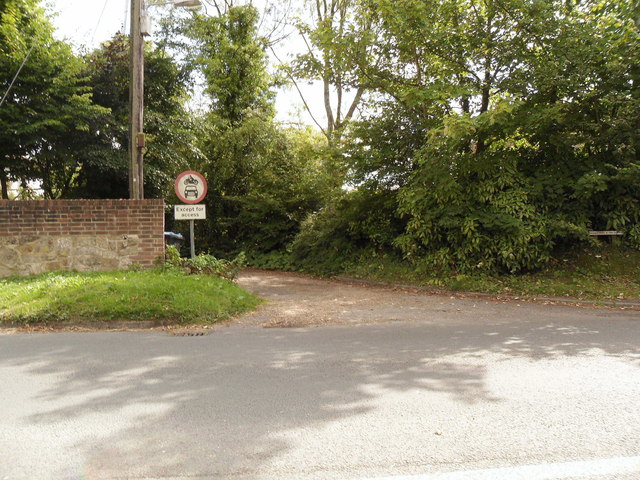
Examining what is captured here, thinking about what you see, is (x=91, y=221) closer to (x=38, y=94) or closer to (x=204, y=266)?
(x=204, y=266)

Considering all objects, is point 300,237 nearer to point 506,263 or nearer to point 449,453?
point 506,263

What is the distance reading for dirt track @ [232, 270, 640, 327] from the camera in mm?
7724

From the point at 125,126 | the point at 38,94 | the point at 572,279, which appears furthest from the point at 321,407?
the point at 125,126

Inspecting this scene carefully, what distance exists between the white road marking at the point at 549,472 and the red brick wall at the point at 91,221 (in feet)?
28.5

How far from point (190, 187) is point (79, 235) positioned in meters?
2.74

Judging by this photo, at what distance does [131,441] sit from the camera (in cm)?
322

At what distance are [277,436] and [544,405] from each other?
219 cm

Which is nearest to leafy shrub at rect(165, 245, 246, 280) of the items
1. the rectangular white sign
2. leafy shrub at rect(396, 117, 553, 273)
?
the rectangular white sign

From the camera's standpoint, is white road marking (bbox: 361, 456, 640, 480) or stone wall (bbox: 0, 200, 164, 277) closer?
white road marking (bbox: 361, 456, 640, 480)

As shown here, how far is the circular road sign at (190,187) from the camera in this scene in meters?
9.78

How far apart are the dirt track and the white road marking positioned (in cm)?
463

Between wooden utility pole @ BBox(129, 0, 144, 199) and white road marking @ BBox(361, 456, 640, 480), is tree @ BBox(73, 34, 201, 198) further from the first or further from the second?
white road marking @ BBox(361, 456, 640, 480)

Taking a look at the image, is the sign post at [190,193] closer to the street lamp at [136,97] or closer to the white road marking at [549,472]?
the street lamp at [136,97]

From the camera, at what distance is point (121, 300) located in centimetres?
755
